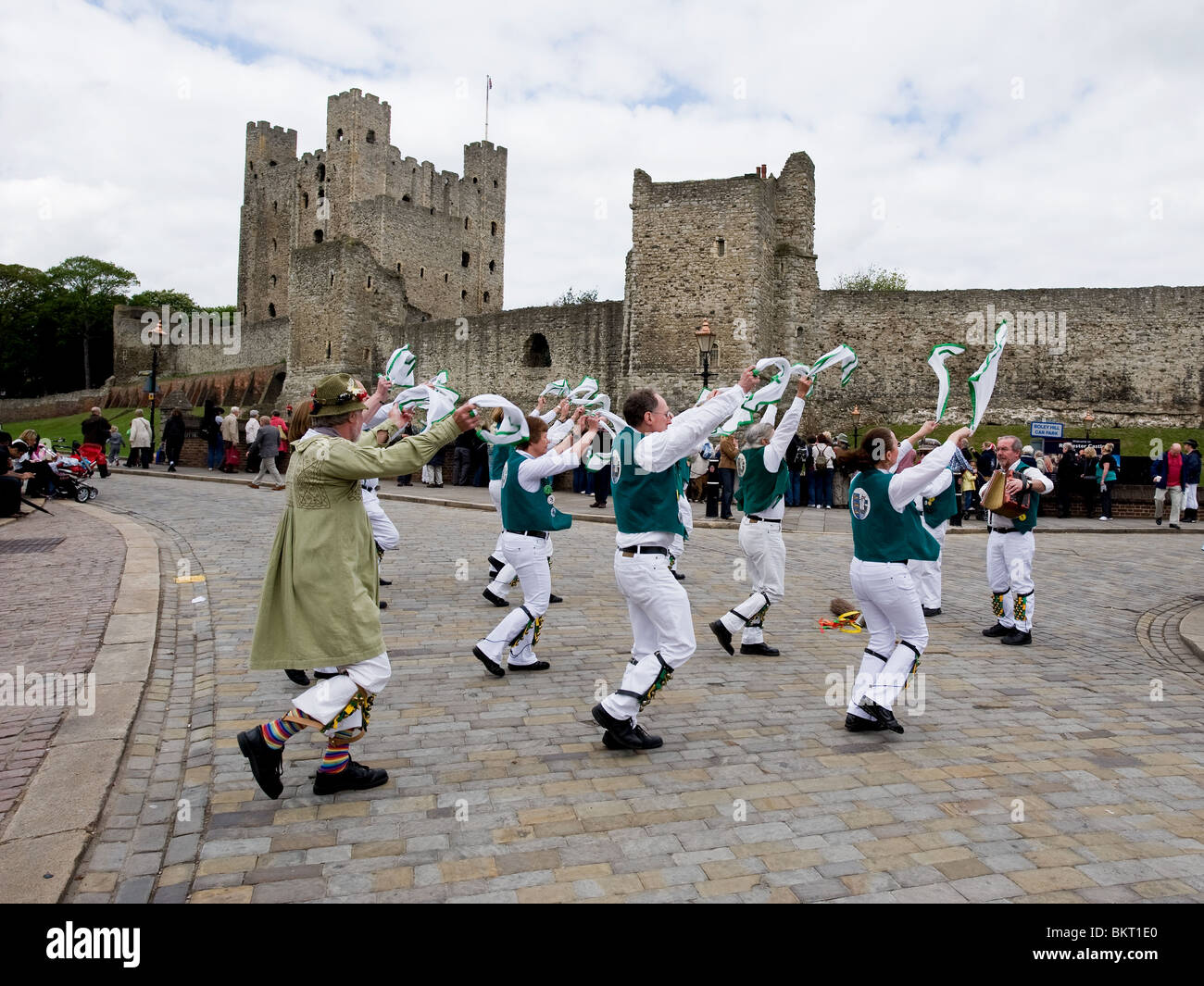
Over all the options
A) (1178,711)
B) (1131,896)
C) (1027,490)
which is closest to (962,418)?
(1027,490)

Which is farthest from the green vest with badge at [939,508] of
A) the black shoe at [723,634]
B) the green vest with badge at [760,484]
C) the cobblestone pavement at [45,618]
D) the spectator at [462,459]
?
the spectator at [462,459]

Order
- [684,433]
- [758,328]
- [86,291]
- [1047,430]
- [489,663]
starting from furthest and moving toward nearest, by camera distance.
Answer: [86,291] < [758,328] < [1047,430] < [489,663] < [684,433]

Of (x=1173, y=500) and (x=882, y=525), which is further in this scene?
(x=1173, y=500)

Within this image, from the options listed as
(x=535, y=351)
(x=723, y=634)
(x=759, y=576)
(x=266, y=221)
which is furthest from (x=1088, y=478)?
(x=266, y=221)

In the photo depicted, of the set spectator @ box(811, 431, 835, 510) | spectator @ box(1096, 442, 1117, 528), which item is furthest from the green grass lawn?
spectator @ box(1096, 442, 1117, 528)

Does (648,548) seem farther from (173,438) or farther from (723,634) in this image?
(173,438)

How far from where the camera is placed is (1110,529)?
18.6m

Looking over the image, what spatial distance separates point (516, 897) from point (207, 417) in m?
25.9

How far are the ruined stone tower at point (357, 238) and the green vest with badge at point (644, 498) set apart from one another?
42.2 meters

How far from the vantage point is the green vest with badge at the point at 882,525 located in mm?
5273

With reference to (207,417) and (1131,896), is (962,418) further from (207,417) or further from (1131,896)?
(1131,896)

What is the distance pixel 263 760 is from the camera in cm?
393

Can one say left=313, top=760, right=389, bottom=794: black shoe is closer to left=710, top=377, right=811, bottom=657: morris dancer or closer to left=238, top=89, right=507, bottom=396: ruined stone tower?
left=710, top=377, right=811, bottom=657: morris dancer

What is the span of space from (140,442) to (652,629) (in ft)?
84.6
